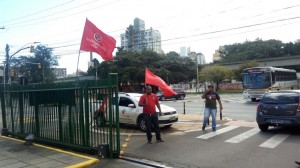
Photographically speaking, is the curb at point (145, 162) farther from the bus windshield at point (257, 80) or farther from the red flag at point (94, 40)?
the bus windshield at point (257, 80)

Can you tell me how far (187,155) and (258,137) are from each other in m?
3.33

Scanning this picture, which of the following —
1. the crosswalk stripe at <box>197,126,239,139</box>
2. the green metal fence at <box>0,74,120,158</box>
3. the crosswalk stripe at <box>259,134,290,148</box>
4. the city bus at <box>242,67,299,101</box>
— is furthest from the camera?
the city bus at <box>242,67,299,101</box>

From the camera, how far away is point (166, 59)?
6419 centimetres

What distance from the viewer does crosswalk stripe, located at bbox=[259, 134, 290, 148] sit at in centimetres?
888

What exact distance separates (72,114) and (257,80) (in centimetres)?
2224

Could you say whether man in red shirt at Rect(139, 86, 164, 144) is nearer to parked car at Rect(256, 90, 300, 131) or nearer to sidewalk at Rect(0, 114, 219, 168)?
sidewalk at Rect(0, 114, 219, 168)

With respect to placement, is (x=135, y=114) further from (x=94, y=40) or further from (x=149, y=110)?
(x=94, y=40)

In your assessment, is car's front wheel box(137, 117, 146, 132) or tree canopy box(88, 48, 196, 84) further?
tree canopy box(88, 48, 196, 84)

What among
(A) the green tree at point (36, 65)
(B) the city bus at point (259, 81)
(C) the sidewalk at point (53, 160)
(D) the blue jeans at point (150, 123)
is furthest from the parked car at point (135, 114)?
(A) the green tree at point (36, 65)

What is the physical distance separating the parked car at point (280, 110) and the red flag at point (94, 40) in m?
6.04

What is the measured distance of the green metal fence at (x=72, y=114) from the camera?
25.5 feet

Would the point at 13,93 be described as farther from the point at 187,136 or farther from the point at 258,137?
the point at 258,137

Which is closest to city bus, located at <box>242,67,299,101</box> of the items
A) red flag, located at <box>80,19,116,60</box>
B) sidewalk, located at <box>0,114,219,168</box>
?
red flag, located at <box>80,19,116,60</box>

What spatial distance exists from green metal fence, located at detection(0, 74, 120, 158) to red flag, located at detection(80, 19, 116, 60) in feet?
7.87
